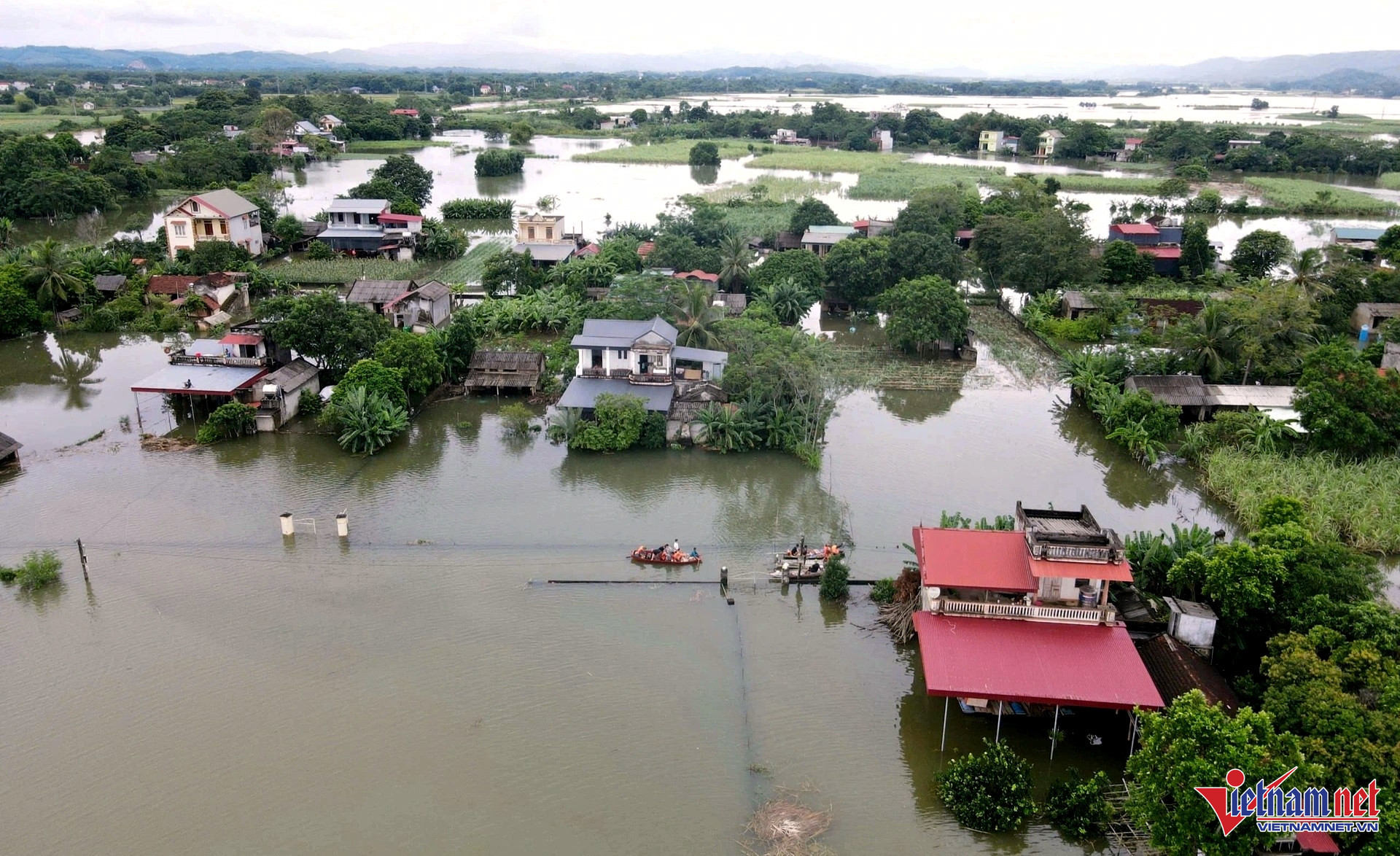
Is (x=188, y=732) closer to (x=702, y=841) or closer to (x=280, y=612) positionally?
(x=280, y=612)

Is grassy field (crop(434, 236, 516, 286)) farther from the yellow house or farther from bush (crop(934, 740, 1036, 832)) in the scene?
bush (crop(934, 740, 1036, 832))

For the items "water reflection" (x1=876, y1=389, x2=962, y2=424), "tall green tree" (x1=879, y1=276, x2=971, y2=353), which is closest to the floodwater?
"water reflection" (x1=876, y1=389, x2=962, y2=424)

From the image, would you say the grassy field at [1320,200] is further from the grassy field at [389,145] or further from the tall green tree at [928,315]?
the grassy field at [389,145]

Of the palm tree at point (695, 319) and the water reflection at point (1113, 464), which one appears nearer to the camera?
the water reflection at point (1113, 464)

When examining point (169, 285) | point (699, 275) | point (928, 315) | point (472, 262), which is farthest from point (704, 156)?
point (928, 315)

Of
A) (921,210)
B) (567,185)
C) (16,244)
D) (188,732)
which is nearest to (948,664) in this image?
(188,732)

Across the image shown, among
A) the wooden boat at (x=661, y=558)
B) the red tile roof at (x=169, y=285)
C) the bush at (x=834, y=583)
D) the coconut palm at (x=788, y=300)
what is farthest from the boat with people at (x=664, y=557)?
the red tile roof at (x=169, y=285)
